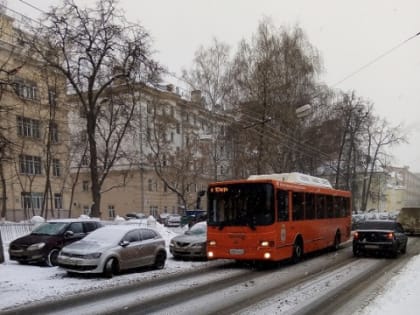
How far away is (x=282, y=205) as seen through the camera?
17672 millimetres

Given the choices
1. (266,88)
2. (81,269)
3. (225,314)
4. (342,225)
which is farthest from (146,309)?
(266,88)

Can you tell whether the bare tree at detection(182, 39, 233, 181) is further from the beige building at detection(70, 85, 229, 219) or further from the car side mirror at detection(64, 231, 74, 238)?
the car side mirror at detection(64, 231, 74, 238)

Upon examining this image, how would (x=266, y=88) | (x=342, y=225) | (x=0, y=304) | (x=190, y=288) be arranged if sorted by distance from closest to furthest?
(x=0, y=304), (x=190, y=288), (x=342, y=225), (x=266, y=88)

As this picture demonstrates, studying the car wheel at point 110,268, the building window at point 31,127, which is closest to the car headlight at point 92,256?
the car wheel at point 110,268

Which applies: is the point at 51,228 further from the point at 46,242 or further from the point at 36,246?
the point at 36,246

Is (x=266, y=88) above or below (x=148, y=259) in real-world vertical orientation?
above

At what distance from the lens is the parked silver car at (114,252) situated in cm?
1501

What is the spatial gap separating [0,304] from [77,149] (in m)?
36.0

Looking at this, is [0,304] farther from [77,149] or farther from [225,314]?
[77,149]

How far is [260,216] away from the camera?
1716cm

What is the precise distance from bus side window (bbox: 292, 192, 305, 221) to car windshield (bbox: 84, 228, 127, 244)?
19.9 feet

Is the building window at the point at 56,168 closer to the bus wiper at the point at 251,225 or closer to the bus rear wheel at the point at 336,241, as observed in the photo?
the bus rear wheel at the point at 336,241

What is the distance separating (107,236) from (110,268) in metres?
1.40

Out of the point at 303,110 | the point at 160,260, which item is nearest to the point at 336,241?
the point at 303,110
